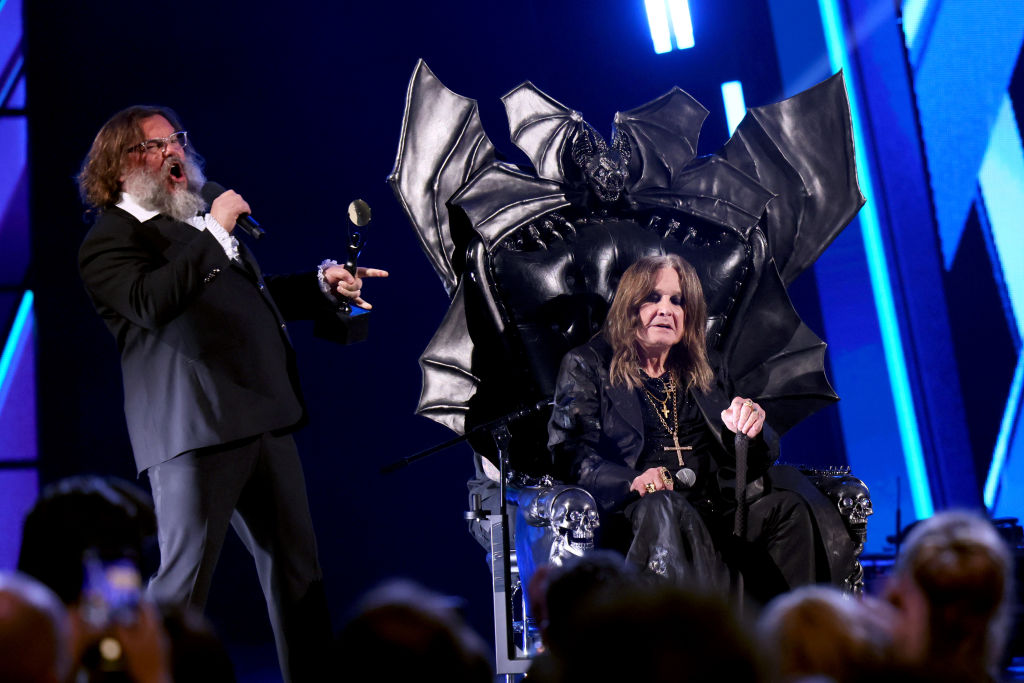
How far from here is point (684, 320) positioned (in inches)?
147

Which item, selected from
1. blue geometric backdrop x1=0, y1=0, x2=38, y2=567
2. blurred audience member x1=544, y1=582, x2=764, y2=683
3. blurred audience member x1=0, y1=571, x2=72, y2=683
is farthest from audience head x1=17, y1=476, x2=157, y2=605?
blue geometric backdrop x1=0, y1=0, x2=38, y2=567

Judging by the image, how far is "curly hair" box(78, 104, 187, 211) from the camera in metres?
3.02

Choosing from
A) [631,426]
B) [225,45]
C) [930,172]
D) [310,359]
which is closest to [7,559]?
[310,359]

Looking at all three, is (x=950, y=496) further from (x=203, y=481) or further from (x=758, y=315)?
(x=203, y=481)

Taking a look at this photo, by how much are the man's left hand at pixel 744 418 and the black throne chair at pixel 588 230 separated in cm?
53

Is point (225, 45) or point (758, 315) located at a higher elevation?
point (225, 45)

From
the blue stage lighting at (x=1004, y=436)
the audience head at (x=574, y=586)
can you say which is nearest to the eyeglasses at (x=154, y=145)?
the audience head at (x=574, y=586)

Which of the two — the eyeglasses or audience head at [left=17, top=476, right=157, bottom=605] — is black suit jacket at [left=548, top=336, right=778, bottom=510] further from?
audience head at [left=17, top=476, right=157, bottom=605]

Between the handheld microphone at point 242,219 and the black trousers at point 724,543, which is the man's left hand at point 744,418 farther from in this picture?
the handheld microphone at point 242,219

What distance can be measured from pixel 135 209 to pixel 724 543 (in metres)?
1.94

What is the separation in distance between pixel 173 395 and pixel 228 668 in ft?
4.87

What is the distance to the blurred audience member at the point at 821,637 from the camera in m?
1.06

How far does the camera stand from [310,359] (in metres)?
5.30

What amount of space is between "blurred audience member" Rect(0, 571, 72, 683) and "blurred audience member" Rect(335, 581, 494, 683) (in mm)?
264
